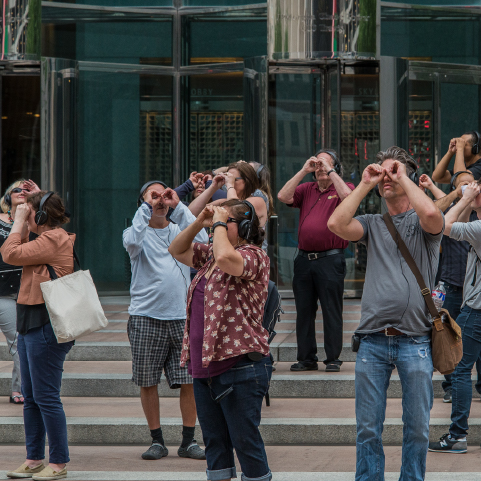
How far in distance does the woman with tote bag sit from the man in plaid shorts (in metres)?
0.55

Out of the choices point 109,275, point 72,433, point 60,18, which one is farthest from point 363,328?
point 60,18

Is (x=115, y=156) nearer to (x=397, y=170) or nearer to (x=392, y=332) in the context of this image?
(x=397, y=170)

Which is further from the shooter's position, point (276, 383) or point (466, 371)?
point (276, 383)

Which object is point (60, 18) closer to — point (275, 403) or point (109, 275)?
point (109, 275)

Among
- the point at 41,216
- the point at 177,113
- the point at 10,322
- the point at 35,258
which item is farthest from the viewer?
the point at 177,113

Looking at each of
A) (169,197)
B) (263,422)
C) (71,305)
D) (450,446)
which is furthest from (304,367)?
(71,305)

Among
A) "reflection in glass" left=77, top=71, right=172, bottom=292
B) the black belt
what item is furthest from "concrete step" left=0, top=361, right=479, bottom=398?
"reflection in glass" left=77, top=71, right=172, bottom=292

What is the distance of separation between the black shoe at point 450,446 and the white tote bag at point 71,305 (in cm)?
257

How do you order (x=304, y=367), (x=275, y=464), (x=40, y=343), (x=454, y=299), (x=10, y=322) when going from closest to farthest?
(x=40, y=343), (x=275, y=464), (x=454, y=299), (x=10, y=322), (x=304, y=367)

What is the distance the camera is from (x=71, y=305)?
4.97 metres

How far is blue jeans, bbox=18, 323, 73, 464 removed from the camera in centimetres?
492

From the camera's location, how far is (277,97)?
11234 millimetres

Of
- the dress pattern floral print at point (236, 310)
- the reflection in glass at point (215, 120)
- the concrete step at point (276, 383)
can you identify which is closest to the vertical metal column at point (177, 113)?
the reflection in glass at point (215, 120)

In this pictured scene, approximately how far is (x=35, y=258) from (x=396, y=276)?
2.40 meters
